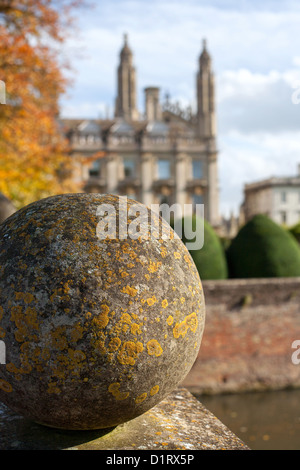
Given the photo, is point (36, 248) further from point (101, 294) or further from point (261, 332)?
point (261, 332)

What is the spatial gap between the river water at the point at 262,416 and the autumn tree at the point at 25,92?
32.3ft

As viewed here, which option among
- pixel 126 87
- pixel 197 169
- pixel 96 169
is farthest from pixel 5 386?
pixel 126 87

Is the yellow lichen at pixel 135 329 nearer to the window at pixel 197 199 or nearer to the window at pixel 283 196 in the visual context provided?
the window at pixel 197 199

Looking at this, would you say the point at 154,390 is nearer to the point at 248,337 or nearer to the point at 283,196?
the point at 248,337

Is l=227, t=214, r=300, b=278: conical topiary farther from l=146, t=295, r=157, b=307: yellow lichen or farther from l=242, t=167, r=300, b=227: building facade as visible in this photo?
l=242, t=167, r=300, b=227: building facade

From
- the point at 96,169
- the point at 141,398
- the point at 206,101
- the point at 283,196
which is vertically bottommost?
the point at 141,398

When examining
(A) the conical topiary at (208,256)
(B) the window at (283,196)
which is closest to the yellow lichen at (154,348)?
(A) the conical topiary at (208,256)

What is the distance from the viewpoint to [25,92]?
17406 millimetres

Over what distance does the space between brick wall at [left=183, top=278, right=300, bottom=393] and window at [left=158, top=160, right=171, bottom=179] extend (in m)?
40.6

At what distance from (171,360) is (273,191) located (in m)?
65.2

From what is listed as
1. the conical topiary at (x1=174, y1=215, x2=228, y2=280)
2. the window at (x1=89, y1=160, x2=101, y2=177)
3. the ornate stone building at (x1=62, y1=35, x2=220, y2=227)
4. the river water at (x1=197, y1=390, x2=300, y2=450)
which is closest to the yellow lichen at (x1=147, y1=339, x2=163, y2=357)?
the river water at (x1=197, y1=390, x2=300, y2=450)

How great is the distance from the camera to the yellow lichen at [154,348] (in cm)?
348

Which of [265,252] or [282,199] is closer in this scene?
[265,252]

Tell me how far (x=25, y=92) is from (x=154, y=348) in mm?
15597
